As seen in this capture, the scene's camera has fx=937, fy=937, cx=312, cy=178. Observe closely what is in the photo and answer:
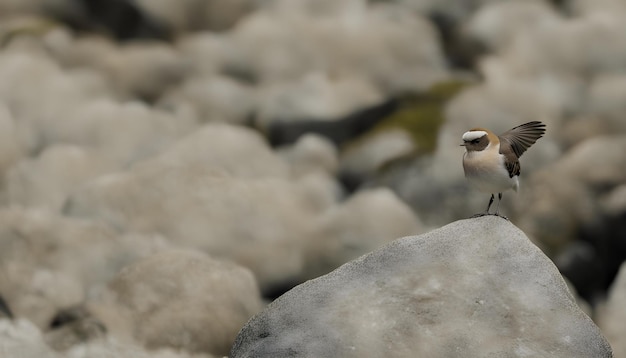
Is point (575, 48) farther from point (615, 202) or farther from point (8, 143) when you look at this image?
point (8, 143)

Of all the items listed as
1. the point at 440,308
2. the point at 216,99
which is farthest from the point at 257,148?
the point at 440,308

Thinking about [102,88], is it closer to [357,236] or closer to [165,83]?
[165,83]

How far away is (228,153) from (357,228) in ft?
11.5

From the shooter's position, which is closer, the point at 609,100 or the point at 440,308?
the point at 440,308

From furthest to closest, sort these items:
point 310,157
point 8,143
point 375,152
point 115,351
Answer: point 375,152, point 310,157, point 8,143, point 115,351

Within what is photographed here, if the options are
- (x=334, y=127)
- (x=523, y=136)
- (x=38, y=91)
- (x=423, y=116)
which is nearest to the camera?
(x=523, y=136)

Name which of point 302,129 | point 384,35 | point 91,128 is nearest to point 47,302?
point 91,128

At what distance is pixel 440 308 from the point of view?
7371 mm

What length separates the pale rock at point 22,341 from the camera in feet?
38.5

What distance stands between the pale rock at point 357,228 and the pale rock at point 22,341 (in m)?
5.07

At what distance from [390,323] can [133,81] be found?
1635 cm

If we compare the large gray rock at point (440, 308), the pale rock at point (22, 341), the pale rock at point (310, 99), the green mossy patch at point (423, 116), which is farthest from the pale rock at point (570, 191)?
the large gray rock at point (440, 308)

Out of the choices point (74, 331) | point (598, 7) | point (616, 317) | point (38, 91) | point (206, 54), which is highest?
point (38, 91)

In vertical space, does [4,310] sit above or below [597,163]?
above
